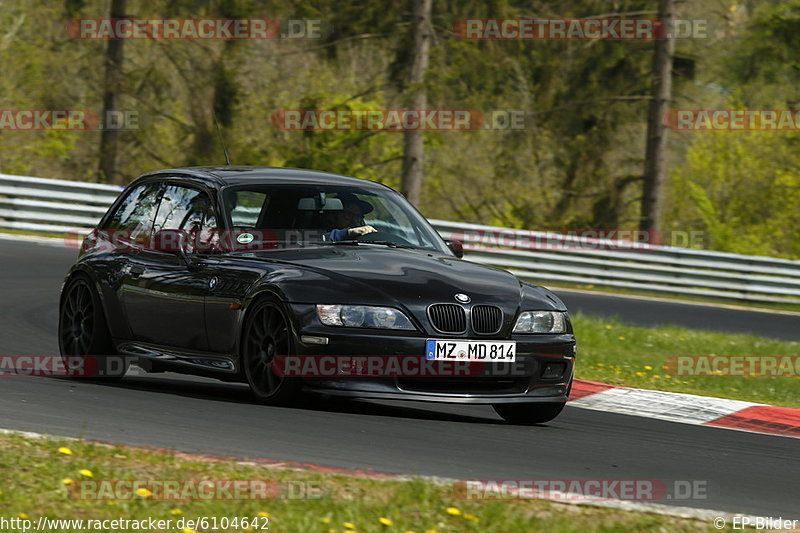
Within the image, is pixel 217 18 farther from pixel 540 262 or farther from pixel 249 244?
pixel 249 244

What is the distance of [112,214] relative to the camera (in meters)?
9.68

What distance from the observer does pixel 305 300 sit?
739cm

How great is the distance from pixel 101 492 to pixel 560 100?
2667cm

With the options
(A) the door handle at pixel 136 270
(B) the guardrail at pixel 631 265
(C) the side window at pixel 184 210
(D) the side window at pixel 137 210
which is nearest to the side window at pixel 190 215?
(C) the side window at pixel 184 210

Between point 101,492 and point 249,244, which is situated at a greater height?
point 249,244

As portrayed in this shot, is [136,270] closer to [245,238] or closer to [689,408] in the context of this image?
[245,238]

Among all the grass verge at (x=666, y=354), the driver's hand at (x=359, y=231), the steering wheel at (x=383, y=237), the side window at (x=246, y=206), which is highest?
the side window at (x=246, y=206)

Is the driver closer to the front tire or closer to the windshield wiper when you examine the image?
the windshield wiper

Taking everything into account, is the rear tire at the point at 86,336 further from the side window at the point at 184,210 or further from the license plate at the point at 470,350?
the license plate at the point at 470,350

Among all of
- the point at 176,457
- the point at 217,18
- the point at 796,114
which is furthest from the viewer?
the point at 796,114

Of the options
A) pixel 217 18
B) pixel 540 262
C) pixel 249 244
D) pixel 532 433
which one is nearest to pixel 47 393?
pixel 249 244

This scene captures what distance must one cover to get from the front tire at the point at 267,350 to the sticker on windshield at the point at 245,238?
0.65 metres

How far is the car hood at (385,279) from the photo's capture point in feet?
24.3

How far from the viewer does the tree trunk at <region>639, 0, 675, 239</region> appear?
26.5 m
